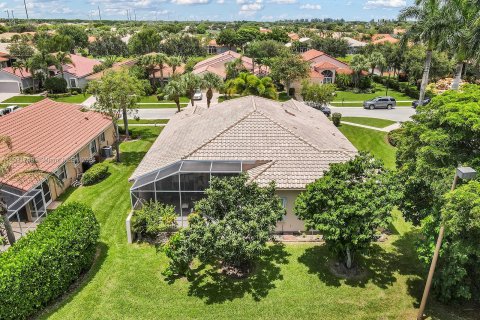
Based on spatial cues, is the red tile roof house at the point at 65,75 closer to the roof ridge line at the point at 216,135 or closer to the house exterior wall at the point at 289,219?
the roof ridge line at the point at 216,135

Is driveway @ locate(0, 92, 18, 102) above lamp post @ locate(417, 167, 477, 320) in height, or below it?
below

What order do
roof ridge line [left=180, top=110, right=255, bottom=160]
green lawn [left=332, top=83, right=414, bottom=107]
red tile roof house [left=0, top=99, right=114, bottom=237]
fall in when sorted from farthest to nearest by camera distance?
green lawn [left=332, top=83, right=414, bottom=107]
roof ridge line [left=180, top=110, right=255, bottom=160]
red tile roof house [left=0, top=99, right=114, bottom=237]

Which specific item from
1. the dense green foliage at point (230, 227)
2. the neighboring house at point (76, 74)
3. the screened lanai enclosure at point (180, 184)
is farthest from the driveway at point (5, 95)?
the dense green foliage at point (230, 227)

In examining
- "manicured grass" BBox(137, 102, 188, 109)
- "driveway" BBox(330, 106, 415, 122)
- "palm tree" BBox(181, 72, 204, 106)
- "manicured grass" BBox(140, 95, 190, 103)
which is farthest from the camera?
"manicured grass" BBox(140, 95, 190, 103)

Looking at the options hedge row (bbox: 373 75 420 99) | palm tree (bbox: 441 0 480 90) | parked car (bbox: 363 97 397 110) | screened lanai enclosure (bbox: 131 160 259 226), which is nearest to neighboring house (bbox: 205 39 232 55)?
hedge row (bbox: 373 75 420 99)

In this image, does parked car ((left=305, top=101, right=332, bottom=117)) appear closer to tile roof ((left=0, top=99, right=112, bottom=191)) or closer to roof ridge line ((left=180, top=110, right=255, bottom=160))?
roof ridge line ((left=180, top=110, right=255, bottom=160))

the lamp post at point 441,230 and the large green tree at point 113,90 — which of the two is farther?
the large green tree at point 113,90

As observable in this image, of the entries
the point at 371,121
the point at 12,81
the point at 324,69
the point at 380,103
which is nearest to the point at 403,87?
the point at 380,103

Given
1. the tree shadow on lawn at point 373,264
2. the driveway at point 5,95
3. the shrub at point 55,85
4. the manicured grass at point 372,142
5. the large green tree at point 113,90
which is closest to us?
the tree shadow on lawn at point 373,264
